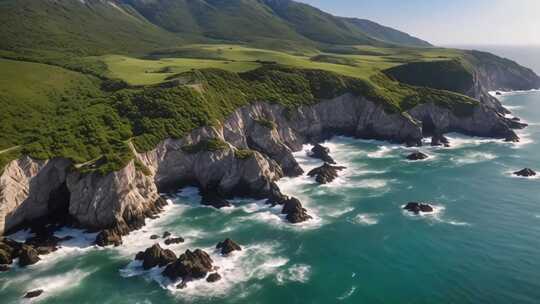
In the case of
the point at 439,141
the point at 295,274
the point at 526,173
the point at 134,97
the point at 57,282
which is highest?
the point at 134,97

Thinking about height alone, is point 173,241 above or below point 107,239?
below

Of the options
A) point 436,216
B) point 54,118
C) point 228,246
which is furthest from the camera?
point 54,118

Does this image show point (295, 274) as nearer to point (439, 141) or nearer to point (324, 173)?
point (324, 173)

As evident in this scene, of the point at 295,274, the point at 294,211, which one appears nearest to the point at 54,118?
the point at 294,211

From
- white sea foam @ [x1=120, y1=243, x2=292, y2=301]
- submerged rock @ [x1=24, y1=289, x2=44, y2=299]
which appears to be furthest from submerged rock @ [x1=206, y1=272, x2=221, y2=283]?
submerged rock @ [x1=24, y1=289, x2=44, y2=299]

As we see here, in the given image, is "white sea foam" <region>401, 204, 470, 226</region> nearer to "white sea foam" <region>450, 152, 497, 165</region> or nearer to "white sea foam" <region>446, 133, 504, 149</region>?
"white sea foam" <region>450, 152, 497, 165</region>
